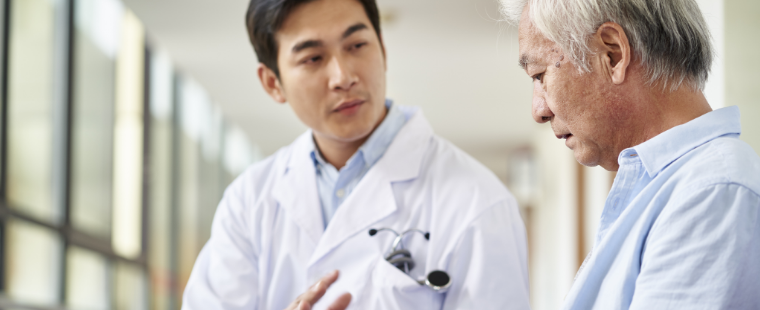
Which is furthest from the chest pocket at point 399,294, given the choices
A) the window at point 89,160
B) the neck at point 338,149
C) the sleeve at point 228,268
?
the window at point 89,160

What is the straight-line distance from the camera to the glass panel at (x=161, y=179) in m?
6.48

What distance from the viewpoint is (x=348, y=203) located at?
174cm

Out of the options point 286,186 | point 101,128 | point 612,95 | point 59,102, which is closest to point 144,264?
point 101,128

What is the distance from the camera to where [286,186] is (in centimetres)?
186

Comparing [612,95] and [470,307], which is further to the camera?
[470,307]

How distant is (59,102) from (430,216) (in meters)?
3.45

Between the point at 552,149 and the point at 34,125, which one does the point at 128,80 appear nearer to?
the point at 34,125

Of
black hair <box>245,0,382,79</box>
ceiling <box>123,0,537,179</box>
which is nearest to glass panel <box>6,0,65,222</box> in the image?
ceiling <box>123,0,537,179</box>

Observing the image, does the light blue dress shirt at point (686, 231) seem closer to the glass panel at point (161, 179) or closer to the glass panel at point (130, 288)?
the glass panel at point (130, 288)

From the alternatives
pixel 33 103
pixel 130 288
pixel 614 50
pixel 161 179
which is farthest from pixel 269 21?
pixel 161 179

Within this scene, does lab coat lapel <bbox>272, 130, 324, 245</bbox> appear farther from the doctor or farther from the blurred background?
the blurred background

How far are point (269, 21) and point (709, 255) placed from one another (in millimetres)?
1395

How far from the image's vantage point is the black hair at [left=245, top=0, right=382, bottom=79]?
1867mm

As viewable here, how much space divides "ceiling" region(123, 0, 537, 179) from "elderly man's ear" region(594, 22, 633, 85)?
1.98m
